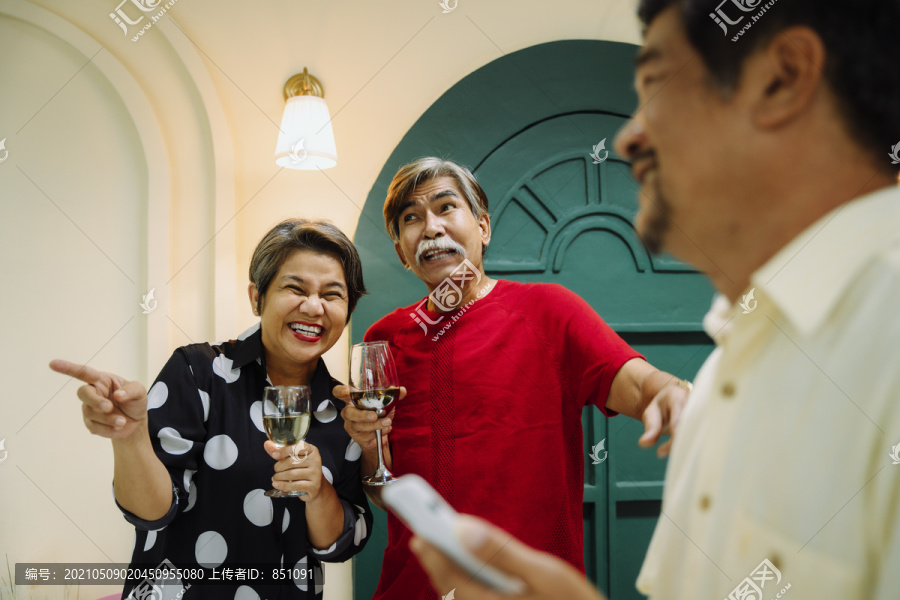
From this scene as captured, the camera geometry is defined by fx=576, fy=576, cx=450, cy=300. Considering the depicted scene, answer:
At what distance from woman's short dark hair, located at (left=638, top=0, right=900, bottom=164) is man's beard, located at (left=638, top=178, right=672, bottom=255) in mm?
120

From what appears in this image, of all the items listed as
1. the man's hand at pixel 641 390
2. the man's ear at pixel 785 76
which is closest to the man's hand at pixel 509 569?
the man's ear at pixel 785 76

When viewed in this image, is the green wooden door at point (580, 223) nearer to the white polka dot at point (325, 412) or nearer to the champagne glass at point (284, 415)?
the white polka dot at point (325, 412)

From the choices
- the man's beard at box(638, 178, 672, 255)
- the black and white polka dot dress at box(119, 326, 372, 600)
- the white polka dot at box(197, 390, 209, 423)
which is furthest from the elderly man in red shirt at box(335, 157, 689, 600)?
the man's beard at box(638, 178, 672, 255)

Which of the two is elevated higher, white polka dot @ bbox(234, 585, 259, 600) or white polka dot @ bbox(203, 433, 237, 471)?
white polka dot @ bbox(203, 433, 237, 471)

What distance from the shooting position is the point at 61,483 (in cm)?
233

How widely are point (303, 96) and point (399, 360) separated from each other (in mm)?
1273

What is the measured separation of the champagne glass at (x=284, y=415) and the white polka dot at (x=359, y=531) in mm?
284

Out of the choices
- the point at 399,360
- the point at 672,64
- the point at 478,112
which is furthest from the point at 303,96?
the point at 672,64

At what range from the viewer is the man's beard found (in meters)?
0.60

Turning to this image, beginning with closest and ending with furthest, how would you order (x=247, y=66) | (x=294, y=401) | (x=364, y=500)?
(x=294, y=401) → (x=364, y=500) → (x=247, y=66)

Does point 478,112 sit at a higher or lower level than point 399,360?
higher

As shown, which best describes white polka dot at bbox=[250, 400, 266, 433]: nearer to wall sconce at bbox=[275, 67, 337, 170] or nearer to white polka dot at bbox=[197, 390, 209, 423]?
white polka dot at bbox=[197, 390, 209, 423]

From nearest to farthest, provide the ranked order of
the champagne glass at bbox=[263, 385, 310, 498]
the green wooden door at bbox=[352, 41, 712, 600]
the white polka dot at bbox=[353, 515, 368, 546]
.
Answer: the champagne glass at bbox=[263, 385, 310, 498] → the white polka dot at bbox=[353, 515, 368, 546] → the green wooden door at bbox=[352, 41, 712, 600]

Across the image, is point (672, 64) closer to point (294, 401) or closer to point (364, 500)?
point (294, 401)
